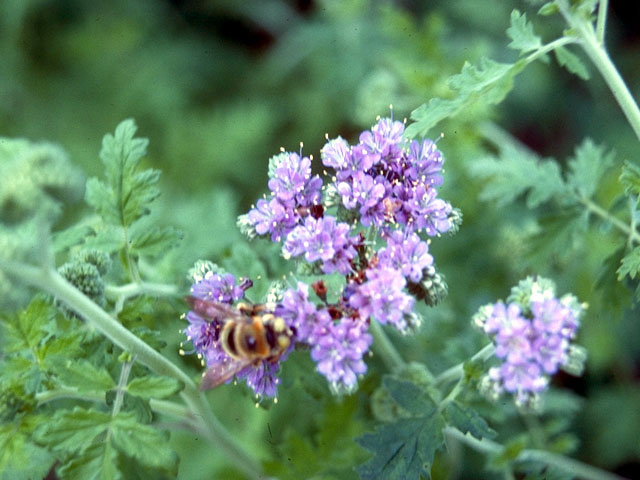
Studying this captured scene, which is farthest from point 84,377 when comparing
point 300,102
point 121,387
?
point 300,102

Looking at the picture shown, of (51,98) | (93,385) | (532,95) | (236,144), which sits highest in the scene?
(51,98)

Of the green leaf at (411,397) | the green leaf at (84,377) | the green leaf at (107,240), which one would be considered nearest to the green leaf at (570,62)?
the green leaf at (411,397)

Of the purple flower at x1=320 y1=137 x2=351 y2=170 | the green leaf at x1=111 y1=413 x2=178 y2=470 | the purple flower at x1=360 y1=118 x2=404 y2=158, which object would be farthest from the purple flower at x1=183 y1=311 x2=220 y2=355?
the purple flower at x1=360 y1=118 x2=404 y2=158

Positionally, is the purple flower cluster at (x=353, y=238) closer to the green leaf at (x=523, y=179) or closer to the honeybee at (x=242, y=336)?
the honeybee at (x=242, y=336)

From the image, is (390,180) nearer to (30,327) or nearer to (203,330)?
(203,330)

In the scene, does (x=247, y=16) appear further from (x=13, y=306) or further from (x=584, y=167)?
(x=13, y=306)

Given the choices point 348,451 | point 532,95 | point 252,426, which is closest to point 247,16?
point 532,95
